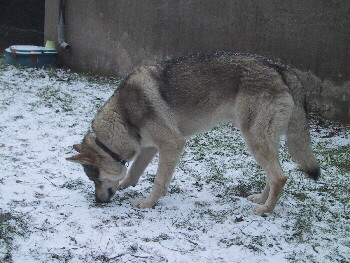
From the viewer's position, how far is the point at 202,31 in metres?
7.87

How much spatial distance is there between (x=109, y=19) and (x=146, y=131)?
6014 mm

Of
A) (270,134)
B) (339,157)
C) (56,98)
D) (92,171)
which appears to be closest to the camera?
(270,134)

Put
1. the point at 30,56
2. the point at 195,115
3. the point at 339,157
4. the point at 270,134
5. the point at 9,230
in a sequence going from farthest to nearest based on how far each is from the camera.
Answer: the point at 30,56
the point at 339,157
the point at 195,115
the point at 270,134
the point at 9,230

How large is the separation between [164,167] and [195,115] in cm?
58

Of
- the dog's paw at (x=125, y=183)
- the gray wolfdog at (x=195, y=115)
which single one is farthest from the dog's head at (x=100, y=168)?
the dog's paw at (x=125, y=183)

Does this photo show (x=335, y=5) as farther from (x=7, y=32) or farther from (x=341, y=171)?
(x=7, y=32)

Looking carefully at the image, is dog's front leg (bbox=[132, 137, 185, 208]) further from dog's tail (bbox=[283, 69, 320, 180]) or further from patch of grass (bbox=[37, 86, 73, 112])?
patch of grass (bbox=[37, 86, 73, 112])

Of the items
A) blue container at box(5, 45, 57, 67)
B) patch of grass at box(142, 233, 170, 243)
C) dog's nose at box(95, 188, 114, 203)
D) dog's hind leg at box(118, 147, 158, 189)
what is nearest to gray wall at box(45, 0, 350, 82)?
blue container at box(5, 45, 57, 67)

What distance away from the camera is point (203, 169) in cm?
495

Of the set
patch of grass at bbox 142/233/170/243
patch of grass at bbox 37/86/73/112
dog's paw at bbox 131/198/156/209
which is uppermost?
patch of grass at bbox 142/233/170/243

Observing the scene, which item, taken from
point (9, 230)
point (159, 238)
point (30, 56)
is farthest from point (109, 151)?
point (30, 56)

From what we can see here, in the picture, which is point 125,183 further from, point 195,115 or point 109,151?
point 195,115

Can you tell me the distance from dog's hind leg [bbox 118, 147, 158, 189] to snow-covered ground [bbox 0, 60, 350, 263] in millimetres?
98

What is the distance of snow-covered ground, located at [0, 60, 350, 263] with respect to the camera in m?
3.20
